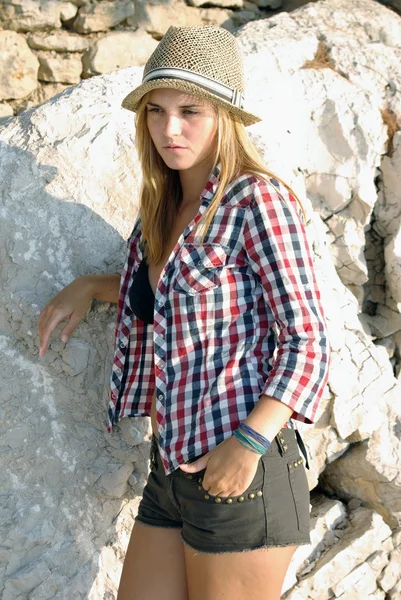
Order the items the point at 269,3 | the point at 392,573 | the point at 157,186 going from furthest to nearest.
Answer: the point at 269,3, the point at 392,573, the point at 157,186

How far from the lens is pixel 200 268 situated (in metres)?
2.15

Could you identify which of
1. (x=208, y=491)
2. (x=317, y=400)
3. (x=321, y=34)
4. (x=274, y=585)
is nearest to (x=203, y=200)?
(x=317, y=400)

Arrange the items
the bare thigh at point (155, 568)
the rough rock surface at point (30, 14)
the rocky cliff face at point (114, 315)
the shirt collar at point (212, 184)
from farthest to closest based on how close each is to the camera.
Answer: the rough rock surface at point (30, 14), the rocky cliff face at point (114, 315), the bare thigh at point (155, 568), the shirt collar at point (212, 184)

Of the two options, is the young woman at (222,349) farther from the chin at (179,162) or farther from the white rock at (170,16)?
the white rock at (170,16)

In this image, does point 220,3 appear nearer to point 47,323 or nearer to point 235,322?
point 47,323

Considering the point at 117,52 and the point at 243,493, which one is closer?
the point at 243,493

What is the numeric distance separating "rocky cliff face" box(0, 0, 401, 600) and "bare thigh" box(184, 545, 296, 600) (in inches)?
33.3

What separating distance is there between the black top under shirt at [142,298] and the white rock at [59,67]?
247 centimetres

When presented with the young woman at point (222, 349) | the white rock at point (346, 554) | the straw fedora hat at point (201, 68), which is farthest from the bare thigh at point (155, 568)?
the straw fedora hat at point (201, 68)

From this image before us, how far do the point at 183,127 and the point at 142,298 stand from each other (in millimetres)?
536

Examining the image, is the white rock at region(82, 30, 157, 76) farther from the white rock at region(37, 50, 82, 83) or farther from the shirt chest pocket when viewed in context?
the shirt chest pocket

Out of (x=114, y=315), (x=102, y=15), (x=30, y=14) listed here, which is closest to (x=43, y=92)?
(x=30, y=14)

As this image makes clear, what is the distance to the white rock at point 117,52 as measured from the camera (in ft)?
14.8

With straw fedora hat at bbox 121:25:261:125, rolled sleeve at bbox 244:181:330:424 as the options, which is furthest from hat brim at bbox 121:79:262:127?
rolled sleeve at bbox 244:181:330:424
